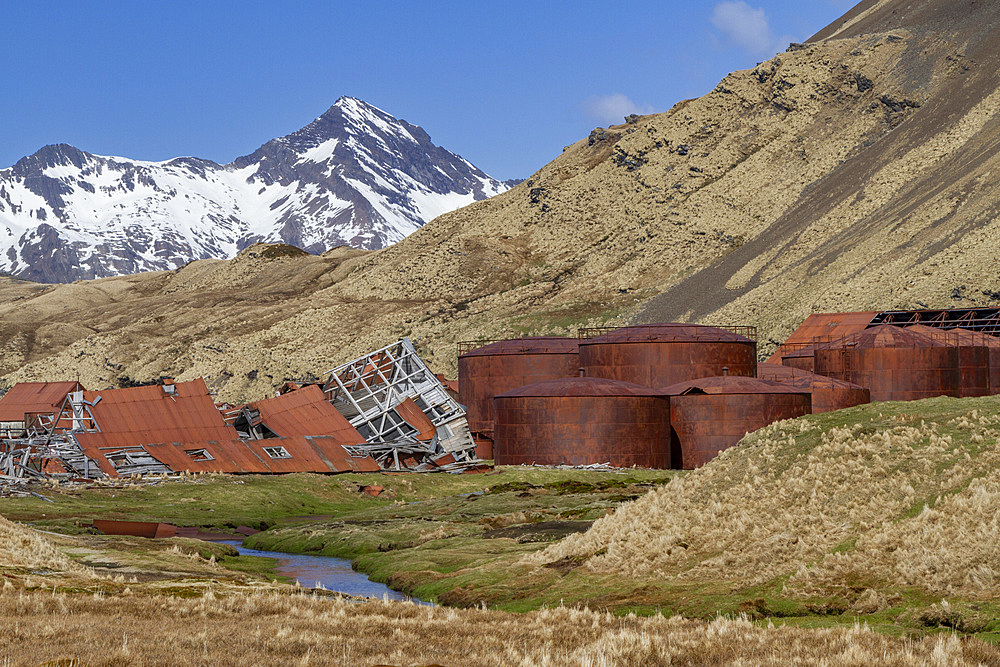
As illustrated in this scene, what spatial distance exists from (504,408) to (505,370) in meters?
16.0

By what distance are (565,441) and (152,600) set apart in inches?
1991

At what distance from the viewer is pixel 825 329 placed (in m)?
119

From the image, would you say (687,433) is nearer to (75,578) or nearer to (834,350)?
(834,350)

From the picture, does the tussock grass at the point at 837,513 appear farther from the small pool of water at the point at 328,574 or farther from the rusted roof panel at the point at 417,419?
the rusted roof panel at the point at 417,419

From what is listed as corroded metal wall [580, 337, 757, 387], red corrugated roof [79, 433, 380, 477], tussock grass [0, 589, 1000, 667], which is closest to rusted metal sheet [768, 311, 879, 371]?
corroded metal wall [580, 337, 757, 387]

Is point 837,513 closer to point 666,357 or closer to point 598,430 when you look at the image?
point 598,430

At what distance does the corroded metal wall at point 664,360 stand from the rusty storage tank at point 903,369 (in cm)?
1169

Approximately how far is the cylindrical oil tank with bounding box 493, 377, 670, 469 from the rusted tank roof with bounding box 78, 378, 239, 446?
20342 mm

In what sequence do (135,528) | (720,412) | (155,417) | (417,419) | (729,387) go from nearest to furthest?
(135,528)
(720,412)
(729,387)
(155,417)
(417,419)

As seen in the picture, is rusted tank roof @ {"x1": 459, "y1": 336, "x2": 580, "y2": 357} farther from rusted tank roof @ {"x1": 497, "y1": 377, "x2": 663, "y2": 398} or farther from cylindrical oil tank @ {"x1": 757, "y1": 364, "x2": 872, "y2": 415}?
cylindrical oil tank @ {"x1": 757, "y1": 364, "x2": 872, "y2": 415}

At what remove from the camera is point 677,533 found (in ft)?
129

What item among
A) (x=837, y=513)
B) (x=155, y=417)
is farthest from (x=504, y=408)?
(x=837, y=513)

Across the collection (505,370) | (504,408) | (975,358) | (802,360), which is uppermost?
(802,360)

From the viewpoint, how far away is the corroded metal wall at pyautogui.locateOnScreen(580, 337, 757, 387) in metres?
88.5
